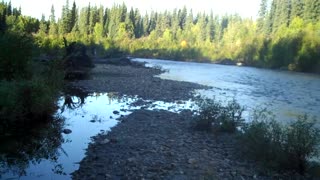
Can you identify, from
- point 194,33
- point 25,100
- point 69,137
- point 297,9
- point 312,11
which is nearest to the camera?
point 69,137

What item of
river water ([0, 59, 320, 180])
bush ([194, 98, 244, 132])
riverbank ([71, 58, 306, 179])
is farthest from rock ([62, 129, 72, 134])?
bush ([194, 98, 244, 132])

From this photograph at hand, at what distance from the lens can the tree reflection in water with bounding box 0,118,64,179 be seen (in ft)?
37.5

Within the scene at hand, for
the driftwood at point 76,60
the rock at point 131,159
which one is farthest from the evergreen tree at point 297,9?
the rock at point 131,159

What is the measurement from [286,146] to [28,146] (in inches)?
330

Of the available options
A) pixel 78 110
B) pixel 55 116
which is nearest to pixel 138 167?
pixel 55 116

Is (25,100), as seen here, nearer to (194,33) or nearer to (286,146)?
(286,146)

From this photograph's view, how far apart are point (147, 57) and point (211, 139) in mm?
108657

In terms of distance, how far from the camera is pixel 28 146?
44.0 feet

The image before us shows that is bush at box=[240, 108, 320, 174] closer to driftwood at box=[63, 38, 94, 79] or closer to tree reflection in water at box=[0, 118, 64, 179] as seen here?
tree reflection in water at box=[0, 118, 64, 179]

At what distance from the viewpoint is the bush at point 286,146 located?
36.5 feet

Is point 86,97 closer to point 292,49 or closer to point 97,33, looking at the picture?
point 292,49

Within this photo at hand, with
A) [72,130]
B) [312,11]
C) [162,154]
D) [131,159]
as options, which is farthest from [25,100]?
[312,11]

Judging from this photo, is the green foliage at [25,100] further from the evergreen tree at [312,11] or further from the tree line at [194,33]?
the evergreen tree at [312,11]

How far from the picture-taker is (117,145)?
13539 millimetres
